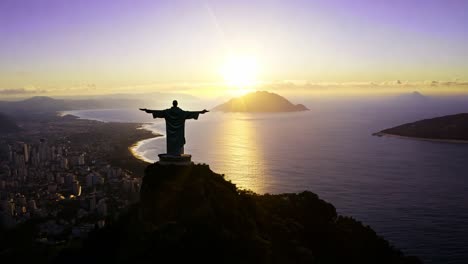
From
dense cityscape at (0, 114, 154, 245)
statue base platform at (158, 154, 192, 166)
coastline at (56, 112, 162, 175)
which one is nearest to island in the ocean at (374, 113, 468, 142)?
coastline at (56, 112, 162, 175)

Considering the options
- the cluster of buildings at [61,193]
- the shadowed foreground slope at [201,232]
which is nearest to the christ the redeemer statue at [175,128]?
the shadowed foreground slope at [201,232]

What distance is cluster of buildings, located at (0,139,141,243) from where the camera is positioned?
145ft

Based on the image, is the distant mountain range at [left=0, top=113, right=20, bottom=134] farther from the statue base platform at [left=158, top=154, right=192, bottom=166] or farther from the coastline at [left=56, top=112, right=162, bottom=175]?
the statue base platform at [left=158, top=154, right=192, bottom=166]

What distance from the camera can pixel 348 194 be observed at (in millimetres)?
53906

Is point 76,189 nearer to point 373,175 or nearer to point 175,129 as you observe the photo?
point 373,175

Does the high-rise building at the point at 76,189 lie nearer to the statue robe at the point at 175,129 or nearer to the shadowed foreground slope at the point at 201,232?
the shadowed foreground slope at the point at 201,232

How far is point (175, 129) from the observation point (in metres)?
17.4

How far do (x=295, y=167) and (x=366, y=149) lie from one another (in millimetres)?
30572

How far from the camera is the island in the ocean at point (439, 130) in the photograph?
11938 centimetres

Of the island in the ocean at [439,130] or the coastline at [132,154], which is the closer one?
the coastline at [132,154]

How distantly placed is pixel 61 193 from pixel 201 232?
5433cm

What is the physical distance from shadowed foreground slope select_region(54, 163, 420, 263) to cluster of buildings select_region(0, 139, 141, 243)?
11.0 meters

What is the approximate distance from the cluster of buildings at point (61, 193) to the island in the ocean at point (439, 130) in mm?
87239

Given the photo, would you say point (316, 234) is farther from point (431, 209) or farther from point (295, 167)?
point (295, 167)
